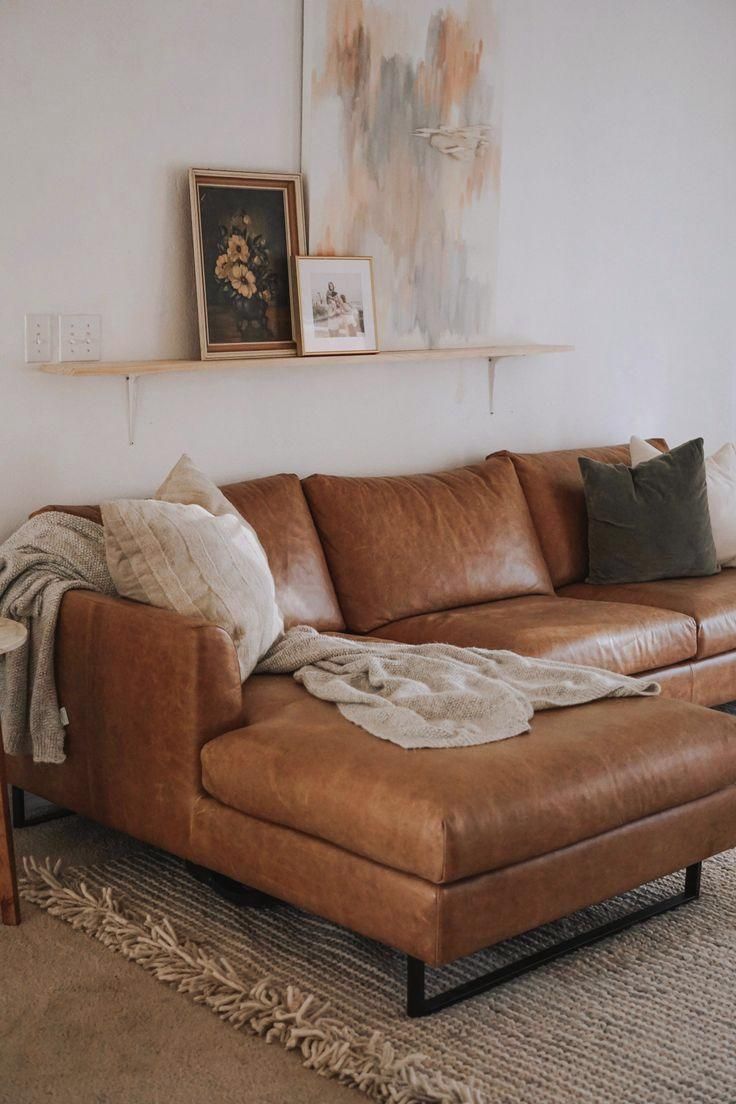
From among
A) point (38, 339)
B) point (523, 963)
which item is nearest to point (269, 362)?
point (38, 339)

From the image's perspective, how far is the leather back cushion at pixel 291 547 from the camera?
346 centimetres

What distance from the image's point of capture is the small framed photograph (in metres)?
3.81

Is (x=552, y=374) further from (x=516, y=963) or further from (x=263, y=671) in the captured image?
(x=516, y=963)

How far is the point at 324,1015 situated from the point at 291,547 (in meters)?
1.41

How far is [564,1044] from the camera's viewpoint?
2.31 meters

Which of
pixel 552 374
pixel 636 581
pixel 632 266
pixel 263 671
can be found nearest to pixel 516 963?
pixel 263 671

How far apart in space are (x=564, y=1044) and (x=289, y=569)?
151 cm

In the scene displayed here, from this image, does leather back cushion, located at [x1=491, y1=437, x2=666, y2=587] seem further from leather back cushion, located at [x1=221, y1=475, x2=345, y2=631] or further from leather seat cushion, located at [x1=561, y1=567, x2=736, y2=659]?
leather back cushion, located at [x1=221, y1=475, x2=345, y2=631]

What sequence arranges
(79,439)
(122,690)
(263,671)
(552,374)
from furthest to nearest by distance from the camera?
1. (552,374)
2. (79,439)
3. (263,671)
4. (122,690)

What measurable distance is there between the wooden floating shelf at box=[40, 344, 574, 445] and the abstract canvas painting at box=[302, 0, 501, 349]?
0.09m

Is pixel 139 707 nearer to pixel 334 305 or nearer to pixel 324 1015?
pixel 324 1015

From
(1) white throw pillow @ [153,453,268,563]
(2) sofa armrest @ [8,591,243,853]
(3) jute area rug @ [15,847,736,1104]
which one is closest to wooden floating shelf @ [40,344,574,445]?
(1) white throw pillow @ [153,453,268,563]

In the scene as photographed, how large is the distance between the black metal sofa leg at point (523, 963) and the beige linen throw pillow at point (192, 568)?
812 mm

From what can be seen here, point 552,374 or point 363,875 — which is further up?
point 552,374
